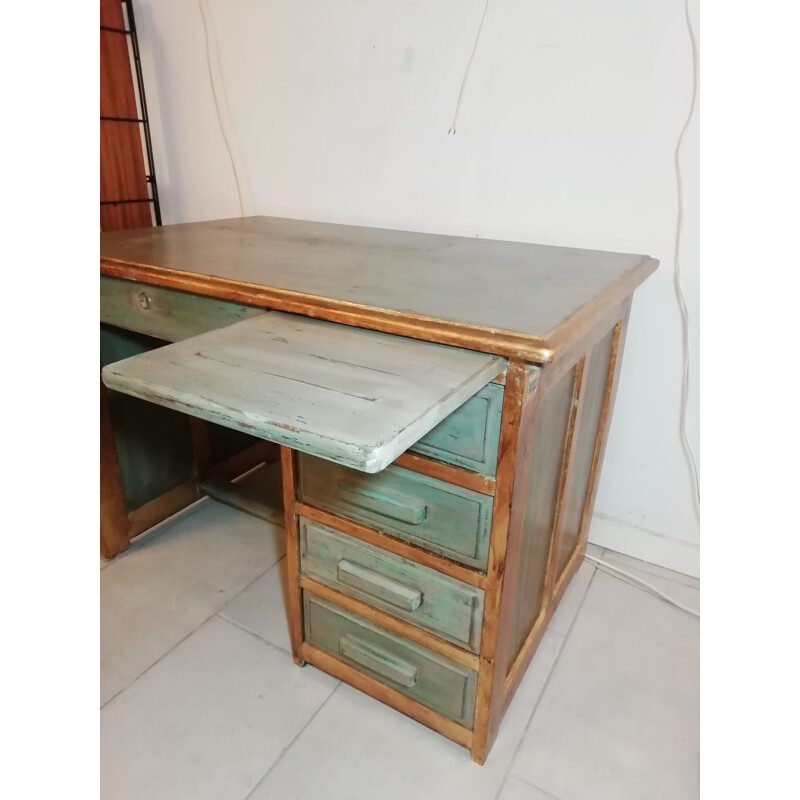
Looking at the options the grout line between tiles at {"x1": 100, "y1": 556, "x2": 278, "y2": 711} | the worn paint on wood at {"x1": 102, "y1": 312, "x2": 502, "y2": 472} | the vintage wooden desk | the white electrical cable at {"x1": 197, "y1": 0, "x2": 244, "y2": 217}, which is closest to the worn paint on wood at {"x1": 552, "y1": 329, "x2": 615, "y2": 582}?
the vintage wooden desk

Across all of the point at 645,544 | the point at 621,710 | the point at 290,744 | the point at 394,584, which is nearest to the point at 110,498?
the point at 290,744

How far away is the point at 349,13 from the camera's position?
4.73ft

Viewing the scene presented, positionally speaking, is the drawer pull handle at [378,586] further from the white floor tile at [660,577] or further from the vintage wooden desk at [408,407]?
the white floor tile at [660,577]

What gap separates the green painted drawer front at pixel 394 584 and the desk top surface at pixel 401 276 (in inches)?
15.5

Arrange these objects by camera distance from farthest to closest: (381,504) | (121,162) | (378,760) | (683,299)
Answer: (121,162)
(683,299)
(378,760)
(381,504)

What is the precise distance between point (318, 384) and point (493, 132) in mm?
932

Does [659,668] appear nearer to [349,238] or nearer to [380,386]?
[380,386]

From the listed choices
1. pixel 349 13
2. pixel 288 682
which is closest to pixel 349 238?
pixel 349 13

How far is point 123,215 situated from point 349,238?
3.00ft

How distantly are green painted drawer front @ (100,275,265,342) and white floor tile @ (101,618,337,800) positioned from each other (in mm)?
663

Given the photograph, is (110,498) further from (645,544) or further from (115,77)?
(645,544)

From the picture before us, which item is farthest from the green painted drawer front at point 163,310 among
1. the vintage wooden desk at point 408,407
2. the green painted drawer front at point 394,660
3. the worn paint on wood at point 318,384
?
the green painted drawer front at point 394,660

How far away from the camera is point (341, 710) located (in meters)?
1.14

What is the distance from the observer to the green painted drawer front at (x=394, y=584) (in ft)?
3.10
